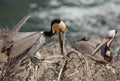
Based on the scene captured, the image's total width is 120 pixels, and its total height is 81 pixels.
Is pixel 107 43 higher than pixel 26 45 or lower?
lower

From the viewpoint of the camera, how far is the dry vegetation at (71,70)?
5715 millimetres

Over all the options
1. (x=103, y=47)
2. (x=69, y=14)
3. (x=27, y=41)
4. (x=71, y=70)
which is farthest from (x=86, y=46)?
(x=69, y=14)

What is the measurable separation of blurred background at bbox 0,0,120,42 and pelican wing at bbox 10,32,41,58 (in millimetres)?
8090

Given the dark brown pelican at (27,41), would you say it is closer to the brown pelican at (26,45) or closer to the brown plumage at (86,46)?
the brown pelican at (26,45)

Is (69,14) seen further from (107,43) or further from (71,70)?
(71,70)

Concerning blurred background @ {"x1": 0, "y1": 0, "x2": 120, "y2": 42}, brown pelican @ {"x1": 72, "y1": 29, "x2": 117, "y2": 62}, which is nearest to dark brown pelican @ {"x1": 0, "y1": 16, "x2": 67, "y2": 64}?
brown pelican @ {"x1": 72, "y1": 29, "x2": 117, "y2": 62}

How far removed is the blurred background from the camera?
14414 millimetres

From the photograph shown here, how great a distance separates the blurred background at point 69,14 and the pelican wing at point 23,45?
26.5 ft

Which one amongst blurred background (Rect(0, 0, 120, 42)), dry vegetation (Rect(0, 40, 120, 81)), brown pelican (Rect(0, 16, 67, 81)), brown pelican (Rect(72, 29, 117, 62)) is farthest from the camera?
blurred background (Rect(0, 0, 120, 42))

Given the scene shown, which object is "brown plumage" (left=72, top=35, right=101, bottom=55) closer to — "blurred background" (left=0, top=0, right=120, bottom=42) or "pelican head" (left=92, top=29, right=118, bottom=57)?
"pelican head" (left=92, top=29, right=118, bottom=57)

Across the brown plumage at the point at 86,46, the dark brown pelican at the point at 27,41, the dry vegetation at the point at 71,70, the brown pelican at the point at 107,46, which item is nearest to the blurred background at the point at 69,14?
the brown plumage at the point at 86,46

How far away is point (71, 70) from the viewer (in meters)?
6.06

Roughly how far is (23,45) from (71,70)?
0.82 metres

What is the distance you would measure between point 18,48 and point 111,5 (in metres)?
11.2
